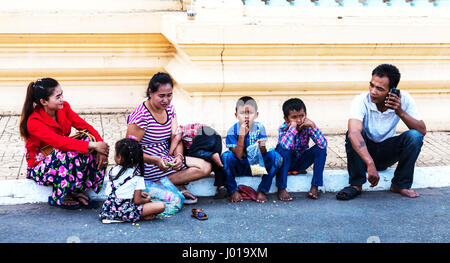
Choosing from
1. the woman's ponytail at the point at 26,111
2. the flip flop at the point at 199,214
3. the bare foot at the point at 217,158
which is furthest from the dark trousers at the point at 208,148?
the woman's ponytail at the point at 26,111

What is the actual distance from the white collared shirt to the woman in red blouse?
1.97m

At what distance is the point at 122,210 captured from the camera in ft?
13.1

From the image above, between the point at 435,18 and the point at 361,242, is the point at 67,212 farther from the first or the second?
the point at 435,18

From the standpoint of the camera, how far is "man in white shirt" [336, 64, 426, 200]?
14.8 ft

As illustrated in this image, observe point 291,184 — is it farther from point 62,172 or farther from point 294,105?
point 62,172

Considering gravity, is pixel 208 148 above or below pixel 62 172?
above

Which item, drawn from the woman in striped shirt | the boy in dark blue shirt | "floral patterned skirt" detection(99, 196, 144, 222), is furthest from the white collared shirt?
"floral patterned skirt" detection(99, 196, 144, 222)

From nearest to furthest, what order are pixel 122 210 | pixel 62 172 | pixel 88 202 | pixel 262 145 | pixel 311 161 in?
1. pixel 122 210
2. pixel 62 172
3. pixel 88 202
4. pixel 262 145
5. pixel 311 161

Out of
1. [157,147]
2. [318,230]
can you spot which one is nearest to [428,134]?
[318,230]

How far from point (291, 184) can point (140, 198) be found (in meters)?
1.31

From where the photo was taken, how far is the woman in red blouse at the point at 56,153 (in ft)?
13.6

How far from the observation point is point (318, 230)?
3992mm

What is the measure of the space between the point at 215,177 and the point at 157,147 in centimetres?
50

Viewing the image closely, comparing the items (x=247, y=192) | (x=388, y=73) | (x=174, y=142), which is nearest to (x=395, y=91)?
(x=388, y=73)
